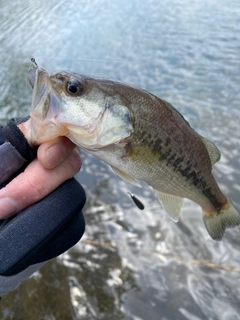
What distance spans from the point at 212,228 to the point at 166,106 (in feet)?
2.65

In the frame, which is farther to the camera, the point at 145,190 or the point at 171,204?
the point at 145,190

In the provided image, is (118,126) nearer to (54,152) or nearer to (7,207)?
(54,152)

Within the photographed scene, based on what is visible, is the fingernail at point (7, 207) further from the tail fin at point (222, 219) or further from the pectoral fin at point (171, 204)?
the tail fin at point (222, 219)

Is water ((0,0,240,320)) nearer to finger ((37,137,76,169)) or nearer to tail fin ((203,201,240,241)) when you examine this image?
finger ((37,137,76,169))

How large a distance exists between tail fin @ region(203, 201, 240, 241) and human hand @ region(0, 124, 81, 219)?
34.0 inches

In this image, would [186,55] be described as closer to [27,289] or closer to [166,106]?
[27,289]

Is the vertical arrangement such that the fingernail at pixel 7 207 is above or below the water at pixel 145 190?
above

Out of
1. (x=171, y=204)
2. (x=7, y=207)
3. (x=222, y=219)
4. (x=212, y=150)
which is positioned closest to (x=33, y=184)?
(x=7, y=207)

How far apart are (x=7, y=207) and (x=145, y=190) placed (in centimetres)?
317

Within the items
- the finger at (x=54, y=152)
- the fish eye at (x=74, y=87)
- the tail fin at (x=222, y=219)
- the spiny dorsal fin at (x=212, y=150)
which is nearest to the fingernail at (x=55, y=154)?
the finger at (x=54, y=152)

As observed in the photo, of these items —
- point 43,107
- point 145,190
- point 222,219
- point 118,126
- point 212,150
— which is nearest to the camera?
point 43,107

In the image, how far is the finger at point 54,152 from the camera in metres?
1.55

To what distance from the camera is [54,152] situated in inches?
61.6

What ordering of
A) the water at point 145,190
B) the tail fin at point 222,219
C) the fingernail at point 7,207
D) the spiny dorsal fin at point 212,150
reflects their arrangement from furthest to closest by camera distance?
the water at point 145,190
the tail fin at point 222,219
the spiny dorsal fin at point 212,150
the fingernail at point 7,207
